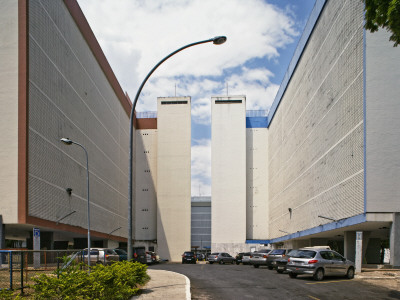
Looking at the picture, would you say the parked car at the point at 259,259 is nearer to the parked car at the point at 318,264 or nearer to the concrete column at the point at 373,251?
the parked car at the point at 318,264

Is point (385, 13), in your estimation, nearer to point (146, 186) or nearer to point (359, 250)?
point (359, 250)

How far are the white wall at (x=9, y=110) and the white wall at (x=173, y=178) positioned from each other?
148ft

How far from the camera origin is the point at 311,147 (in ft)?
141

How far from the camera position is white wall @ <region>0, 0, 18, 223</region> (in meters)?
31.7

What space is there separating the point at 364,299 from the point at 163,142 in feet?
213

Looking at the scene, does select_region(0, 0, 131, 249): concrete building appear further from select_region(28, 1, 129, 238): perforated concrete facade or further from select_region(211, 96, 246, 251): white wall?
select_region(211, 96, 246, 251): white wall

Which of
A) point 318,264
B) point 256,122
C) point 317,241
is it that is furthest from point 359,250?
point 256,122

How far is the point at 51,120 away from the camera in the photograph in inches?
1474

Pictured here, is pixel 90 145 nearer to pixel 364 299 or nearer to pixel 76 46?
pixel 76 46

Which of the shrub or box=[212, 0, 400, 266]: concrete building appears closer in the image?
the shrub

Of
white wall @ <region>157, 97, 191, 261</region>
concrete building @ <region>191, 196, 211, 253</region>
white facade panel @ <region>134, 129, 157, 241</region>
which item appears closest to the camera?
white wall @ <region>157, 97, 191, 261</region>

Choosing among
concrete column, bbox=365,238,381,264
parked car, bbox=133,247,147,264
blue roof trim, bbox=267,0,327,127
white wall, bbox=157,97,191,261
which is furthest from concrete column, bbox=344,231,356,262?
white wall, bbox=157,97,191,261

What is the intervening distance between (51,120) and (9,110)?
5130mm

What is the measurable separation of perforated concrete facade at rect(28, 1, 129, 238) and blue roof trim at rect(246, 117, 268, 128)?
2623cm
